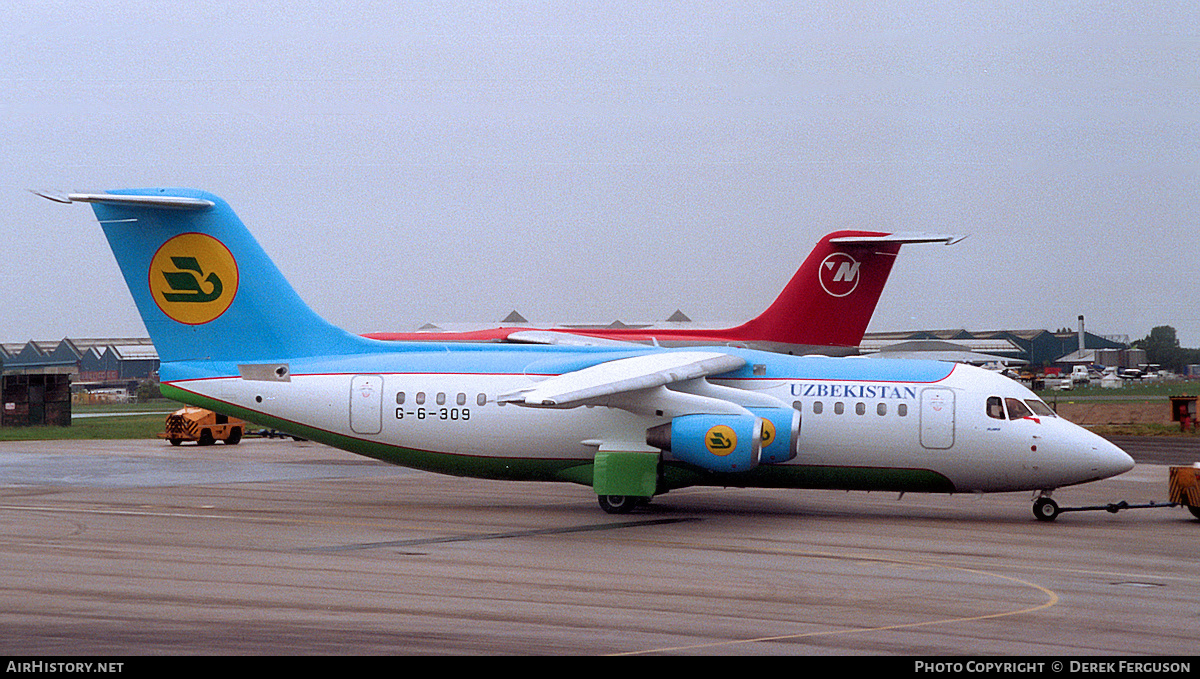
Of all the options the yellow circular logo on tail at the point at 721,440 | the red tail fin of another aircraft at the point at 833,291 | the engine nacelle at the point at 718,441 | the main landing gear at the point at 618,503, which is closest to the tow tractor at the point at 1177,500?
the engine nacelle at the point at 718,441

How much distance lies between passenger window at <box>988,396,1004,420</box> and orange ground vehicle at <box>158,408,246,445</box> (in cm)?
2805

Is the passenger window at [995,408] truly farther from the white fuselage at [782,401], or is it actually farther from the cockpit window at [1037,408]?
the cockpit window at [1037,408]

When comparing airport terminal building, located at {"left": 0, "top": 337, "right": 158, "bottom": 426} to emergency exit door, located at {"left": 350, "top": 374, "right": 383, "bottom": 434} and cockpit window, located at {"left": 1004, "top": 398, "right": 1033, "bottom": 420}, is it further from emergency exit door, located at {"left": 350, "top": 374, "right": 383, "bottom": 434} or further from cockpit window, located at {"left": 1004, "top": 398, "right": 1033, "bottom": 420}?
cockpit window, located at {"left": 1004, "top": 398, "right": 1033, "bottom": 420}

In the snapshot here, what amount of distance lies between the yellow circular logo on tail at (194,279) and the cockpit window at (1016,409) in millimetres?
15222

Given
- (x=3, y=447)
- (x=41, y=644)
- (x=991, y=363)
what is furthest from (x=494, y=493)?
(x=991, y=363)

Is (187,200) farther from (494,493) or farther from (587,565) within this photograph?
(587,565)

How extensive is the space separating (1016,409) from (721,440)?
229 inches

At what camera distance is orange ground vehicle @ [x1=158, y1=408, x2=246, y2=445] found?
40.5m

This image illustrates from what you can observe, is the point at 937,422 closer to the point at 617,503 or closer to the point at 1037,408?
the point at 1037,408

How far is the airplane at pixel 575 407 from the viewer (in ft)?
67.5

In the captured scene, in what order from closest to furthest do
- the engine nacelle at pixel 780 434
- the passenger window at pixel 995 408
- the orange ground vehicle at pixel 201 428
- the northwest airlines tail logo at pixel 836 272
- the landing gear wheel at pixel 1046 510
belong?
the engine nacelle at pixel 780 434 → the passenger window at pixel 995 408 → the landing gear wheel at pixel 1046 510 → the northwest airlines tail logo at pixel 836 272 → the orange ground vehicle at pixel 201 428

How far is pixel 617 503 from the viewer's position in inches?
827

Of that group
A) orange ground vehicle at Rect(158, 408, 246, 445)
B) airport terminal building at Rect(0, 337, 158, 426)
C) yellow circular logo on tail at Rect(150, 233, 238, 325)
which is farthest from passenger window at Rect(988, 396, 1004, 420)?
airport terminal building at Rect(0, 337, 158, 426)
